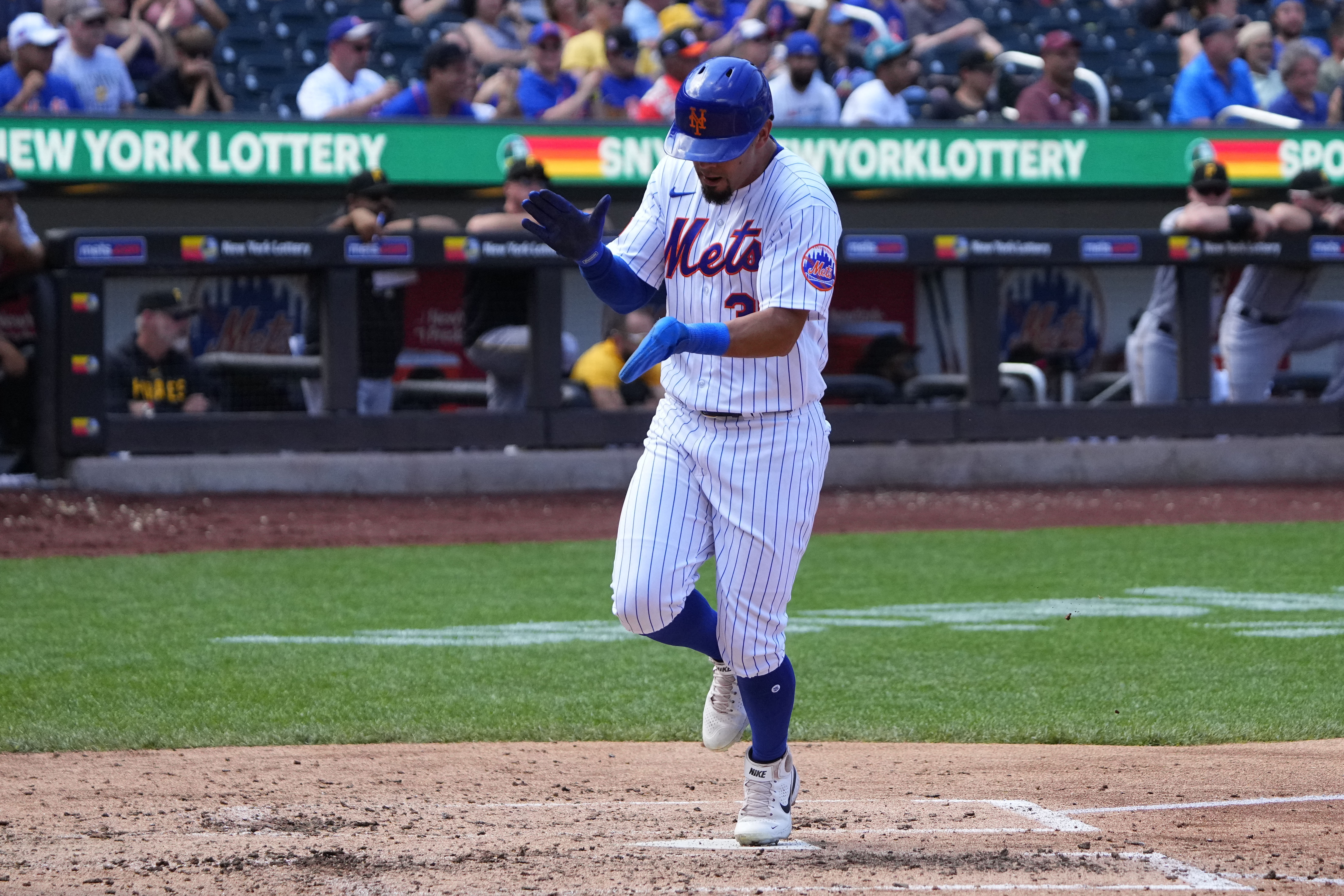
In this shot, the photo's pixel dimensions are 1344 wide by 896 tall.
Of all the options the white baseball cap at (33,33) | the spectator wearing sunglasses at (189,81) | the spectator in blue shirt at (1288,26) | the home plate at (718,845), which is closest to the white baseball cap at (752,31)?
the spectator wearing sunglasses at (189,81)

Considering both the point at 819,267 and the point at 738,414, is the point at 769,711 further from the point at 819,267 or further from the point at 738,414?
the point at 819,267

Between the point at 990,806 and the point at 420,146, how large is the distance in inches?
324

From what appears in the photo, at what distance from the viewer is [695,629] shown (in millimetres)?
4008

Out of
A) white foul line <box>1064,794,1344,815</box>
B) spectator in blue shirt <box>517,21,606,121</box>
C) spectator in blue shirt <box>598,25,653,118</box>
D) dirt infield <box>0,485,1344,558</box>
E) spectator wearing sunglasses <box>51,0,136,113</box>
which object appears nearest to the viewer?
white foul line <box>1064,794,1344,815</box>

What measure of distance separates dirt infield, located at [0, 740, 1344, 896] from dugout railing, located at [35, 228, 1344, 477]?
5.43 metres

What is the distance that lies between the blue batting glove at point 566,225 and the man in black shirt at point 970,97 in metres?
9.71

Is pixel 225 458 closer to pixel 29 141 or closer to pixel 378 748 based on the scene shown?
pixel 29 141

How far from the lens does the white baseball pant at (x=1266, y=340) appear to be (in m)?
11.8

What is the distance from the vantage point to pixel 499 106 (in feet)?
40.6

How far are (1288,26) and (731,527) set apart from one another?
12.3 m

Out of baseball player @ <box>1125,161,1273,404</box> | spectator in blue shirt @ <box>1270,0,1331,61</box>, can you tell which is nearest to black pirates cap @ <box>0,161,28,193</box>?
baseball player @ <box>1125,161,1273,404</box>

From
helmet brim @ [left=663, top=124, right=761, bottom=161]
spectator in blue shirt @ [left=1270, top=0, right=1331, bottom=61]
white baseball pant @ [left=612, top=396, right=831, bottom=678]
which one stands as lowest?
white baseball pant @ [left=612, top=396, right=831, bottom=678]

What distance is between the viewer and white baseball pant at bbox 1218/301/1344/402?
11750mm

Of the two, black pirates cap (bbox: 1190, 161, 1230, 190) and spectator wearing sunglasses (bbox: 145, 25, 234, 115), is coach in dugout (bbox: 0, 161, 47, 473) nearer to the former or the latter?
spectator wearing sunglasses (bbox: 145, 25, 234, 115)
